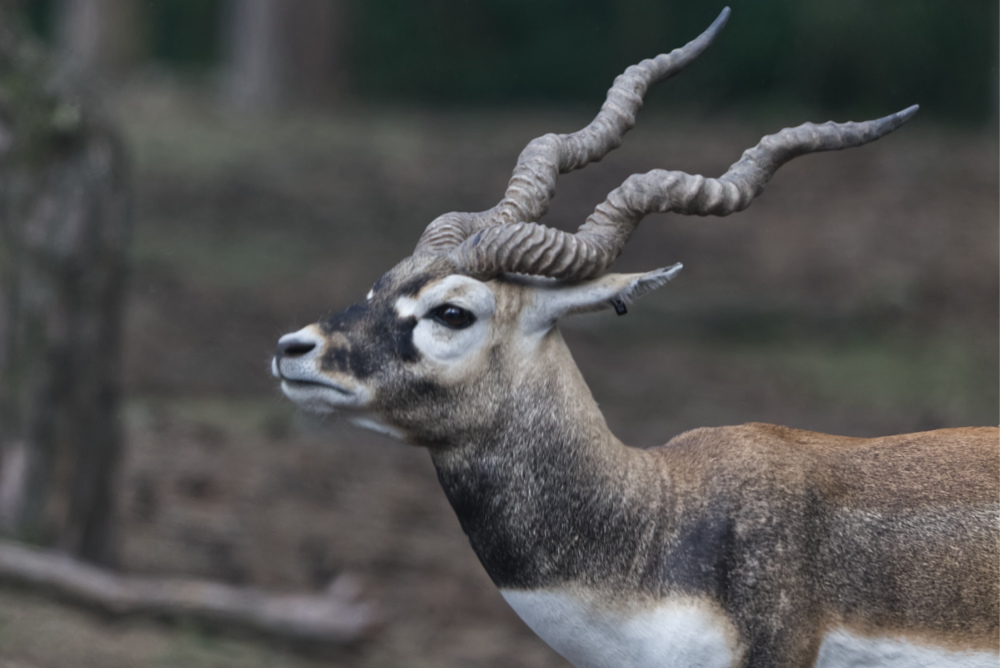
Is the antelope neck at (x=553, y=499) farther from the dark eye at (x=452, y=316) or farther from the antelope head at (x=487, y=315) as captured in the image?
the dark eye at (x=452, y=316)

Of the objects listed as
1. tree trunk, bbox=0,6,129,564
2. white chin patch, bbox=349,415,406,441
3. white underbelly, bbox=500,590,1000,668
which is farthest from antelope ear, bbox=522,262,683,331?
tree trunk, bbox=0,6,129,564

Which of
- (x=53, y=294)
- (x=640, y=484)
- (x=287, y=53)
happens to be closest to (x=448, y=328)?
(x=640, y=484)

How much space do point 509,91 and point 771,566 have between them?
19.9 metres

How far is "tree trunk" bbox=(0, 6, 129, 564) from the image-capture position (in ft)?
18.1

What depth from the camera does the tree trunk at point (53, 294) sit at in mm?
5527

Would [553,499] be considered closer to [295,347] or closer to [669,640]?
[669,640]

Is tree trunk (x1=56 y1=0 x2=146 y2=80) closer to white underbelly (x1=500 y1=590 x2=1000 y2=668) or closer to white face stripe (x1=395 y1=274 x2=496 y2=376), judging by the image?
white face stripe (x1=395 y1=274 x2=496 y2=376)

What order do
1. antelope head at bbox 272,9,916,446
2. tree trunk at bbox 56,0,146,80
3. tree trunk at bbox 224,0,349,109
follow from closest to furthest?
antelope head at bbox 272,9,916,446
tree trunk at bbox 224,0,349,109
tree trunk at bbox 56,0,146,80

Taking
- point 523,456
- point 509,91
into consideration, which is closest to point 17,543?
point 523,456

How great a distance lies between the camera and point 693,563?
300cm

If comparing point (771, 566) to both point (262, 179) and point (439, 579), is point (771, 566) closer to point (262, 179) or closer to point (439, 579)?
point (439, 579)

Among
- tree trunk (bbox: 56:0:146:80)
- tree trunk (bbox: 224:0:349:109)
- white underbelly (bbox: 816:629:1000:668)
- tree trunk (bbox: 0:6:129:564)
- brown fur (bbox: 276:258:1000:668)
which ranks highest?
tree trunk (bbox: 56:0:146:80)

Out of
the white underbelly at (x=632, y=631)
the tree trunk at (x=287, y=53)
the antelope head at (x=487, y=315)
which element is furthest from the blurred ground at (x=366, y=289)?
the white underbelly at (x=632, y=631)

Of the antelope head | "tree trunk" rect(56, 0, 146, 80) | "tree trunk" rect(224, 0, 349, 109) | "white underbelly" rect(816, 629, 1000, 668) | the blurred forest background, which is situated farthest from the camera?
"tree trunk" rect(56, 0, 146, 80)
